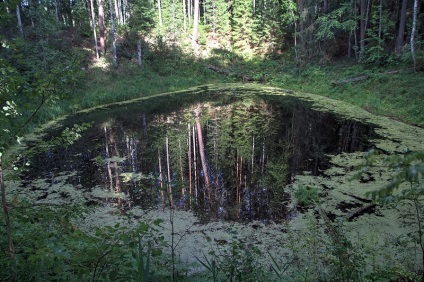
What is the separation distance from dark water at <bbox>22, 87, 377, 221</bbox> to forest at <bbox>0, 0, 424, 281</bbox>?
0.10 m

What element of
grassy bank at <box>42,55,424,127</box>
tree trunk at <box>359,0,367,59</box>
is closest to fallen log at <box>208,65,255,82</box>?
grassy bank at <box>42,55,424,127</box>

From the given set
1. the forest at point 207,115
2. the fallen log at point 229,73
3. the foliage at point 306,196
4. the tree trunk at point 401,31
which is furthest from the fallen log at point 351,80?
the foliage at point 306,196

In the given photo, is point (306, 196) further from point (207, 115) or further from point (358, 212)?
point (207, 115)

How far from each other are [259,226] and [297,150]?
13.9 feet

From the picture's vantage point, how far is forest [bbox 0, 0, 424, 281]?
2562 millimetres

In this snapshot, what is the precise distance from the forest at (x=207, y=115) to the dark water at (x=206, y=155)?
4.0 inches

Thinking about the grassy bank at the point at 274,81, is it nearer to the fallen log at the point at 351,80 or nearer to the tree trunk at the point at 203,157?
→ the fallen log at the point at 351,80

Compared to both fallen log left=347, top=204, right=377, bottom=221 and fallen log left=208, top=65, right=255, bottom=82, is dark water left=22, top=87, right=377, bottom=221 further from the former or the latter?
fallen log left=208, top=65, right=255, bottom=82

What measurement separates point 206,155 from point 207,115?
16.7 feet

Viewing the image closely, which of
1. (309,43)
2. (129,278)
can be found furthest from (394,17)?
(129,278)

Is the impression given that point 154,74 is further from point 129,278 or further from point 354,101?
point 129,278

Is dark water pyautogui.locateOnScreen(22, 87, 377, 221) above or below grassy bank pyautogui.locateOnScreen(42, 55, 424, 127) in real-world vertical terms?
below

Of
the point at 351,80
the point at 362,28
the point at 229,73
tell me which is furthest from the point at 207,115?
the point at 362,28

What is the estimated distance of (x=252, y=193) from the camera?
601cm
